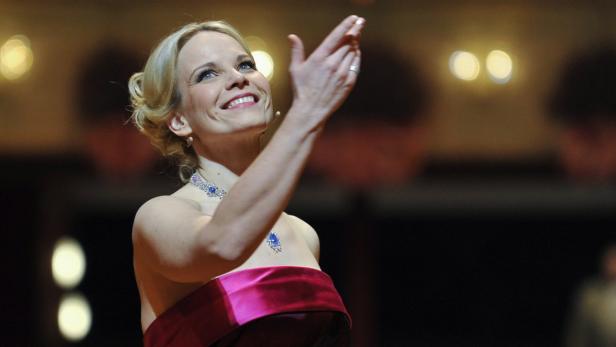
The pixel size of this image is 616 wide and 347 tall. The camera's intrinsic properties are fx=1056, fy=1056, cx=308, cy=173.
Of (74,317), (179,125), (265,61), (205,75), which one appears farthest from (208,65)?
(74,317)

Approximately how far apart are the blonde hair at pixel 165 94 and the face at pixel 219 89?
15 millimetres

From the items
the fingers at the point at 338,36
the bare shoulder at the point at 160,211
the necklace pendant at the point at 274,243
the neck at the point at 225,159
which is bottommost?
the necklace pendant at the point at 274,243

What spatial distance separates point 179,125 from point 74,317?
15.2 feet

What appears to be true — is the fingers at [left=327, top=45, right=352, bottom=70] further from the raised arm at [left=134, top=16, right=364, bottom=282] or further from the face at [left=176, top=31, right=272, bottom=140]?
the face at [left=176, top=31, right=272, bottom=140]

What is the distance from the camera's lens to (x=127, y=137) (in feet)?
17.9

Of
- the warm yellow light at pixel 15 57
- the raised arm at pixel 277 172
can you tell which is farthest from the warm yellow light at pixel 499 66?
the raised arm at pixel 277 172

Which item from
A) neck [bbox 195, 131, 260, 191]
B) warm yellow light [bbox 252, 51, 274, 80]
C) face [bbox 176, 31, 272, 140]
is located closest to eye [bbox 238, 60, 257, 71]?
face [bbox 176, 31, 272, 140]

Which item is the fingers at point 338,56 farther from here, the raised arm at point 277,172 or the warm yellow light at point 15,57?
the warm yellow light at point 15,57

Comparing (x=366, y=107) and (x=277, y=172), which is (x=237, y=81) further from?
(x=366, y=107)

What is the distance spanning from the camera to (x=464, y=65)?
554cm

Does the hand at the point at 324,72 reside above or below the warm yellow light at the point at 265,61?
above

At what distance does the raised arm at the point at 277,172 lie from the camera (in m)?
1.33

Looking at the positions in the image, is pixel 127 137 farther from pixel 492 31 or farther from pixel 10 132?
pixel 492 31

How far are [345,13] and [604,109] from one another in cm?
143
